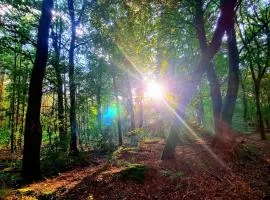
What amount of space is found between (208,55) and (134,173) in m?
5.85

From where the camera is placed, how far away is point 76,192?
8547 mm

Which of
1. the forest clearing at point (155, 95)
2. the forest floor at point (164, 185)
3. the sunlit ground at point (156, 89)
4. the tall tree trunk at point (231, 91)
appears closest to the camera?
the forest floor at point (164, 185)

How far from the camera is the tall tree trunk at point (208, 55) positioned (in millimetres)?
11065

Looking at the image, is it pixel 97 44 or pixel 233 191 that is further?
pixel 97 44

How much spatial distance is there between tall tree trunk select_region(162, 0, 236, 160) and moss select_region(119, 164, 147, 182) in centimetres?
258

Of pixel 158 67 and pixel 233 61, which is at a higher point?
pixel 158 67

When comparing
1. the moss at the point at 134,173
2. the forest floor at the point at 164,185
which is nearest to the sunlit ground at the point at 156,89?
the forest floor at the point at 164,185

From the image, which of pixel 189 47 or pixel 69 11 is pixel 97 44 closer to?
pixel 69 11

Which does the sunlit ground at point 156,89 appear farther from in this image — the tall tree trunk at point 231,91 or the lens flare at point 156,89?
the tall tree trunk at point 231,91

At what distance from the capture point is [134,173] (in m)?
9.62

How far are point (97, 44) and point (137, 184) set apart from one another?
16247 millimetres

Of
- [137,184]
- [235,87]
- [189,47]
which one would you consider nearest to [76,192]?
[137,184]

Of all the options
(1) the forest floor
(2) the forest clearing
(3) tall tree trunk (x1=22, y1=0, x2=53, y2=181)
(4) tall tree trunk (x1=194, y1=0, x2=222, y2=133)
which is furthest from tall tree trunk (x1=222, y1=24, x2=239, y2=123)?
(3) tall tree trunk (x1=22, y1=0, x2=53, y2=181)

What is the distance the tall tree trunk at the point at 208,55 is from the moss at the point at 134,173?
102 inches
